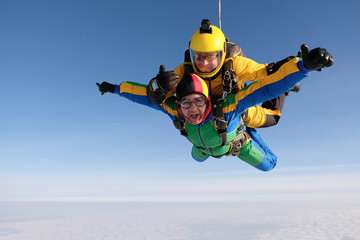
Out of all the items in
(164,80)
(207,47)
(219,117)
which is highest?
(207,47)

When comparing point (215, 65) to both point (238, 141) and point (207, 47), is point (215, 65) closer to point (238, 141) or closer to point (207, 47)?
point (207, 47)

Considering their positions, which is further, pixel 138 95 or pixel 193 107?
pixel 138 95

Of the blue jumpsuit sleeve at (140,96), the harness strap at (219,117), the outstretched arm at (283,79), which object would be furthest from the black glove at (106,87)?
the outstretched arm at (283,79)

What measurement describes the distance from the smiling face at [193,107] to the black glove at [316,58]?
4.18 feet

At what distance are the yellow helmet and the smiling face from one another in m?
0.39

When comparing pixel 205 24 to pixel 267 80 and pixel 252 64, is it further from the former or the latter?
pixel 267 80

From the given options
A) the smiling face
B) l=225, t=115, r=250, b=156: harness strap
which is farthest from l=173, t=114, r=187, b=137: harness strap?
l=225, t=115, r=250, b=156: harness strap

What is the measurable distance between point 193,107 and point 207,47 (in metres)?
0.78

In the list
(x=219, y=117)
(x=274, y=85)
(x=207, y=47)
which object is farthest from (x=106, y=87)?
(x=274, y=85)

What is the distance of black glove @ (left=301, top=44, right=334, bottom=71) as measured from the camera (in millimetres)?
2533

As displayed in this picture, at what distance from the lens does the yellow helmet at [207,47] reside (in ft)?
11.8

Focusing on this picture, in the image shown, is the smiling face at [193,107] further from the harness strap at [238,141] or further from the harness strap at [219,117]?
the harness strap at [238,141]

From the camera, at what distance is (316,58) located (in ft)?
8.35

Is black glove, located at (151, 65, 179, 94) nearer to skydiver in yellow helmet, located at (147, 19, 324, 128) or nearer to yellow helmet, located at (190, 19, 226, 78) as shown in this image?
skydiver in yellow helmet, located at (147, 19, 324, 128)
